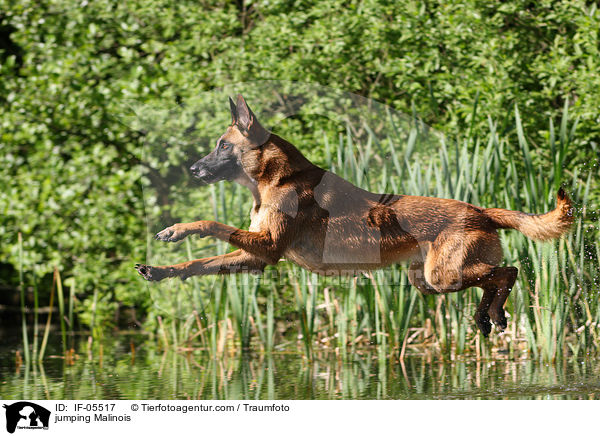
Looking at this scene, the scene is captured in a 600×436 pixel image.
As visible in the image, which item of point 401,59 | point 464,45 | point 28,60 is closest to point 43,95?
point 28,60

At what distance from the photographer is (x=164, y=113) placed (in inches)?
167

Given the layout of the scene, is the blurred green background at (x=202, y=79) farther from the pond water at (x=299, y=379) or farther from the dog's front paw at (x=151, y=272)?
the dog's front paw at (x=151, y=272)

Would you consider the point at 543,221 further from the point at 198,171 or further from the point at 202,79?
the point at 202,79

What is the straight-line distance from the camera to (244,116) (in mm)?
3717

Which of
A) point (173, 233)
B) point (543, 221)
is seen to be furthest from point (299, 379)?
point (173, 233)

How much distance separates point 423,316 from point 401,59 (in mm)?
4182

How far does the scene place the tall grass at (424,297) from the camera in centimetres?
439

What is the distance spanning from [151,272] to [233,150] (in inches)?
28.0

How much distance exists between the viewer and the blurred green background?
9.84m

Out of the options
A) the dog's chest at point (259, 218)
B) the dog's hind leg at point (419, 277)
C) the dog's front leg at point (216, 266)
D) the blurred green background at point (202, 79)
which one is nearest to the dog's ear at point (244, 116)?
the dog's chest at point (259, 218)

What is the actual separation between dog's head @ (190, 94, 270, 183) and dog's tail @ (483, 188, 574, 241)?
1.33m

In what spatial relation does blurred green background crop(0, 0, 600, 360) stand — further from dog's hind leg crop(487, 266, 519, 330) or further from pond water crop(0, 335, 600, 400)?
dog's hind leg crop(487, 266, 519, 330)
